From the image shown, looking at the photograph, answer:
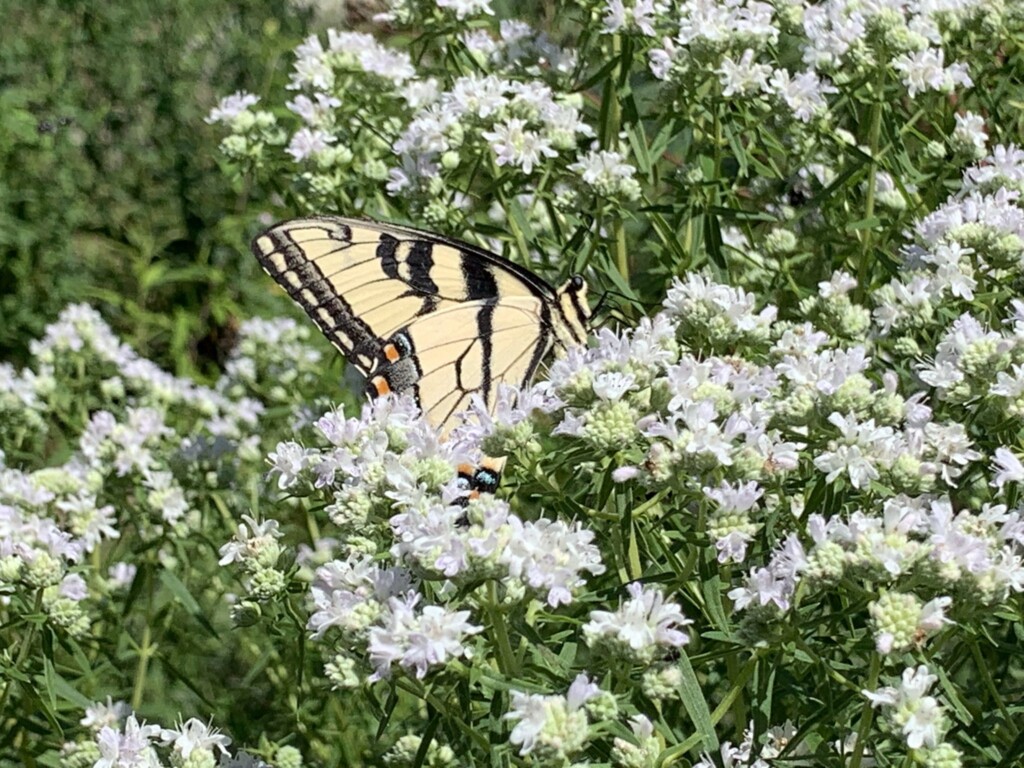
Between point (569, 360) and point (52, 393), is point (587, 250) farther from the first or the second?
point (52, 393)

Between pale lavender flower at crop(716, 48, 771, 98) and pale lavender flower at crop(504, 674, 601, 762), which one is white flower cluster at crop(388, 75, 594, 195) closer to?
pale lavender flower at crop(716, 48, 771, 98)

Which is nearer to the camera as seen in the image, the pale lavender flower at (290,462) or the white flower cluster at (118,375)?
the pale lavender flower at (290,462)

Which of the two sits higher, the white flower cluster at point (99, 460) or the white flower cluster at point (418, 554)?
the white flower cluster at point (99, 460)

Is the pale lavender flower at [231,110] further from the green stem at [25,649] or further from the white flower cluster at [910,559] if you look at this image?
the white flower cluster at [910,559]

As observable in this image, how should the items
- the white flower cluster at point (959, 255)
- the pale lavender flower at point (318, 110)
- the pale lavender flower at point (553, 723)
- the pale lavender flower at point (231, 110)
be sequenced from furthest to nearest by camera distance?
the pale lavender flower at point (231, 110) → the pale lavender flower at point (318, 110) → the white flower cluster at point (959, 255) → the pale lavender flower at point (553, 723)

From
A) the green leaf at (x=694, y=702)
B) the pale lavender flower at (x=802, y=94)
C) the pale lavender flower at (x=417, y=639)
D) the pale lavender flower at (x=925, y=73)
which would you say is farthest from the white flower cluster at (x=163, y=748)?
the pale lavender flower at (x=925, y=73)

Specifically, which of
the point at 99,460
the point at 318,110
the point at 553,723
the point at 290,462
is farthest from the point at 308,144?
the point at 553,723

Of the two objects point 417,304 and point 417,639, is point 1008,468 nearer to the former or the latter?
point 417,639

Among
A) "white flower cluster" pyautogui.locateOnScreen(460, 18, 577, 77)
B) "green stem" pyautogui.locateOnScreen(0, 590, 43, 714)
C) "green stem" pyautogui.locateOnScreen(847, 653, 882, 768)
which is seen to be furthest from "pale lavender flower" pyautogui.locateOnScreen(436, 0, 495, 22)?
"green stem" pyautogui.locateOnScreen(847, 653, 882, 768)
